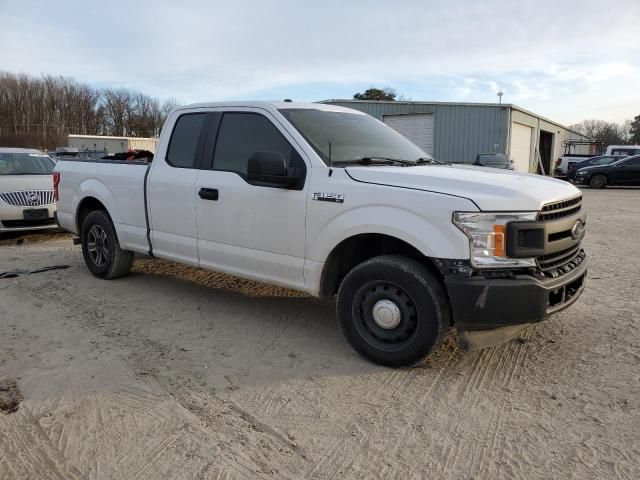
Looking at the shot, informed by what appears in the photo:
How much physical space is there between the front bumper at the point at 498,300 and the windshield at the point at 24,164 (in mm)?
9259

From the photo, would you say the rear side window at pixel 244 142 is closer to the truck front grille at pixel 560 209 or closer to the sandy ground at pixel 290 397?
the sandy ground at pixel 290 397

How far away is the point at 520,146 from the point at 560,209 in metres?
28.2

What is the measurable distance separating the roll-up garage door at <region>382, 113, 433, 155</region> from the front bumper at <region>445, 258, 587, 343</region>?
973 inches

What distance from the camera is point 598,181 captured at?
2356 cm

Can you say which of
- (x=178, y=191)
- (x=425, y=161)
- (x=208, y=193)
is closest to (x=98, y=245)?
(x=178, y=191)

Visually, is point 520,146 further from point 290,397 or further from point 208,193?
point 290,397

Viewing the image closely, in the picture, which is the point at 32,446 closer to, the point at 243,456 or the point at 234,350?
the point at 243,456

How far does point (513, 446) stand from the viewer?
286cm

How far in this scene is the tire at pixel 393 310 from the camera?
356 centimetres

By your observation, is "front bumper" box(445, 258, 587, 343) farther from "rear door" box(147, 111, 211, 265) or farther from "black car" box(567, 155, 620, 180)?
"black car" box(567, 155, 620, 180)

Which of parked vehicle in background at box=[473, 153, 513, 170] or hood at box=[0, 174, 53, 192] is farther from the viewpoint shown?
parked vehicle in background at box=[473, 153, 513, 170]

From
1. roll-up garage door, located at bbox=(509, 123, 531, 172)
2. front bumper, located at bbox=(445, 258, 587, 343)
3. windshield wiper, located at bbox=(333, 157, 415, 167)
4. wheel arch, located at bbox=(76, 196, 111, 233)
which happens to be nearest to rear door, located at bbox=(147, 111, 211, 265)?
wheel arch, located at bbox=(76, 196, 111, 233)

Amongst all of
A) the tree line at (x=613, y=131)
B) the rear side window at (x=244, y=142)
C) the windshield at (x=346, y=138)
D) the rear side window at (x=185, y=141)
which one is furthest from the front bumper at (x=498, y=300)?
the tree line at (x=613, y=131)

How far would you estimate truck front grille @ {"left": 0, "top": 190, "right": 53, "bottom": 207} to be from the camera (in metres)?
8.94
